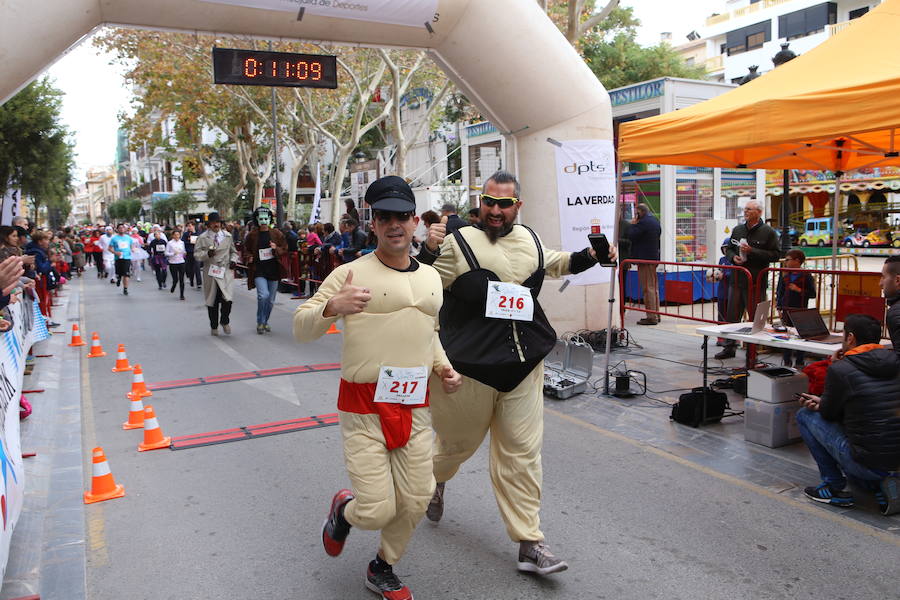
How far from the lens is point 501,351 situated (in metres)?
3.70

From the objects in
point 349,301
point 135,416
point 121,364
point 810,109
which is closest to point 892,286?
point 810,109

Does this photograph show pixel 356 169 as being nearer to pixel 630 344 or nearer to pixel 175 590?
pixel 630 344

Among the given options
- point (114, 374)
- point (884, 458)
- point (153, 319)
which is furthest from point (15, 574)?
point (153, 319)

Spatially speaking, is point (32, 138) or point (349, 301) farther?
point (32, 138)

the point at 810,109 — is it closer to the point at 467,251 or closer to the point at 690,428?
the point at 690,428

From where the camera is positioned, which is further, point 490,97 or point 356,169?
point 356,169

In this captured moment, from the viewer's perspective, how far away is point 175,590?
3682mm

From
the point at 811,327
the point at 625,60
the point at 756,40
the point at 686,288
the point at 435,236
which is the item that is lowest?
the point at 686,288

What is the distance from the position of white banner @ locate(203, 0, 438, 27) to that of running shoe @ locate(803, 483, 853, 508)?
21.6ft

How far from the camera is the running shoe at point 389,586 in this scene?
11.0 feet

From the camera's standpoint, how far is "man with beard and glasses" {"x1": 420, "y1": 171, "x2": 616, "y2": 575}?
369 cm

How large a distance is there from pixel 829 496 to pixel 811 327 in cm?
171

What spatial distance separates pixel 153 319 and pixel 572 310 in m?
8.82

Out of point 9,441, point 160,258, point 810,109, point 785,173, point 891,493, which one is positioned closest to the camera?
point 891,493
